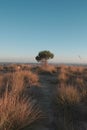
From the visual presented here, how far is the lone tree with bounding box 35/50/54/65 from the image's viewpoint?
142ft

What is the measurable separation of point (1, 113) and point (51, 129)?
1258mm

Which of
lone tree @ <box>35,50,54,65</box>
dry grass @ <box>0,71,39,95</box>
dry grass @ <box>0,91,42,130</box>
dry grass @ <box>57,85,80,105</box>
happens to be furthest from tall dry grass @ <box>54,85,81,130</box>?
lone tree @ <box>35,50,54,65</box>

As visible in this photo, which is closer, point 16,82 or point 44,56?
point 16,82

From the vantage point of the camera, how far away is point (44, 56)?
143ft

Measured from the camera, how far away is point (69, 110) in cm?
658

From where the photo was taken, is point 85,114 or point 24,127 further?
point 85,114

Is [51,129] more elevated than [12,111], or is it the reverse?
[12,111]

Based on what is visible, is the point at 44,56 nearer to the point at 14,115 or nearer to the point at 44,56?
the point at 44,56

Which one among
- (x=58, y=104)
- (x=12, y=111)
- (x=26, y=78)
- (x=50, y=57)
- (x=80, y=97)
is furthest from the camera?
(x=50, y=57)

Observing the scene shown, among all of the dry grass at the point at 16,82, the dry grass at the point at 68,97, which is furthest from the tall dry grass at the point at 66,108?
the dry grass at the point at 16,82

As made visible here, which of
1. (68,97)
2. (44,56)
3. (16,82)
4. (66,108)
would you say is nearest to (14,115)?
(66,108)

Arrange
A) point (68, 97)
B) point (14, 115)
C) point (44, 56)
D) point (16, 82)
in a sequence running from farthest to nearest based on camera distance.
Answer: point (44, 56) < point (16, 82) < point (68, 97) < point (14, 115)

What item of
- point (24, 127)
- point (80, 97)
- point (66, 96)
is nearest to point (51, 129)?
point (24, 127)

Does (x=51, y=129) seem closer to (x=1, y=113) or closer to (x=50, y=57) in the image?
(x=1, y=113)
